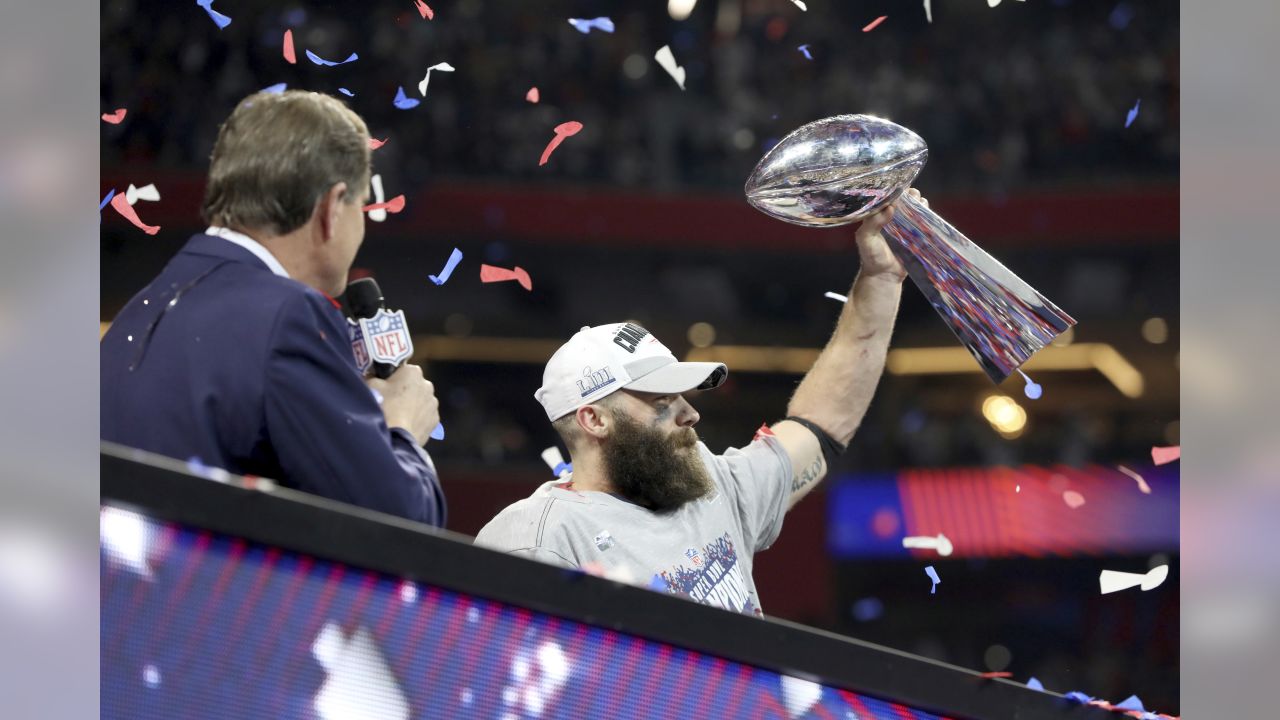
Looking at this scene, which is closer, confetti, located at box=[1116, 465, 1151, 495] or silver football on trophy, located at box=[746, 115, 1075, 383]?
silver football on trophy, located at box=[746, 115, 1075, 383]

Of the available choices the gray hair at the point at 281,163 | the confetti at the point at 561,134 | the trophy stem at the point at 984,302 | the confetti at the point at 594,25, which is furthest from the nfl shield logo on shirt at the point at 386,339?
the confetti at the point at 594,25

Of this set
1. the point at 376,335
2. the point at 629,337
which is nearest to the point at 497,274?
the point at 629,337

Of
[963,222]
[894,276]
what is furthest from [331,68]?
[894,276]

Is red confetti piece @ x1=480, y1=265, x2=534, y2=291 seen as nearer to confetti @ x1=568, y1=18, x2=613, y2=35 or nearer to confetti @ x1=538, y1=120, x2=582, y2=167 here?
confetti @ x1=538, y1=120, x2=582, y2=167

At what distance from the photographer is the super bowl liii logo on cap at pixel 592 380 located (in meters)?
1.94

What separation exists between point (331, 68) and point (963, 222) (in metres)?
3.65

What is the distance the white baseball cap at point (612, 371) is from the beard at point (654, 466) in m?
0.05

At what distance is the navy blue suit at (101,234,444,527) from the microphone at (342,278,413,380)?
22cm

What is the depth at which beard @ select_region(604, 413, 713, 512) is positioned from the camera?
1828 millimetres

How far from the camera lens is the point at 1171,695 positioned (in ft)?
24.0

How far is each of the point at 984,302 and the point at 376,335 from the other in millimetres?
738

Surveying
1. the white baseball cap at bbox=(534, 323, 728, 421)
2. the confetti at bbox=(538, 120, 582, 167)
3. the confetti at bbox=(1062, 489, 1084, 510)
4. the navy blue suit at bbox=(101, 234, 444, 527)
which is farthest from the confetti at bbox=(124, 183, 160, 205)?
the confetti at bbox=(1062, 489, 1084, 510)

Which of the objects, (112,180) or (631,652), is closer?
(631,652)
